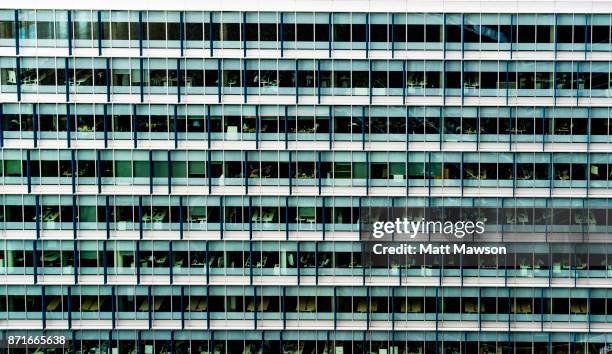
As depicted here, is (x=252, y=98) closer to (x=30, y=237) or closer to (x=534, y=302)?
(x=30, y=237)

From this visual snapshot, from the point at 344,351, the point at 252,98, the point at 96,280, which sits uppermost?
the point at 252,98

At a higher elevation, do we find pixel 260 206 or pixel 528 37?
pixel 528 37

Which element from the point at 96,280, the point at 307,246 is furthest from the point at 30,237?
the point at 307,246

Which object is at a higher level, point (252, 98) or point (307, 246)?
point (252, 98)

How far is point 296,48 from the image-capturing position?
6222 cm

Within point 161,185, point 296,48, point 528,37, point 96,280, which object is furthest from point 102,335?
point 528,37

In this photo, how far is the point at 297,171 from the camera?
63.4 m

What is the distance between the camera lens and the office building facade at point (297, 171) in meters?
62.1

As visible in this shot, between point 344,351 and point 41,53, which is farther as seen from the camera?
point 344,351

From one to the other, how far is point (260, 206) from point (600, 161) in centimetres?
2080

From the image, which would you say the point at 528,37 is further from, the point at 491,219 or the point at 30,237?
the point at 30,237

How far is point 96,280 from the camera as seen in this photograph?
64.3 m

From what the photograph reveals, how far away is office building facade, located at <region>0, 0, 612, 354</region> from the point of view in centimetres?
6206

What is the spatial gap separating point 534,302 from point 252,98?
2170 centimetres
